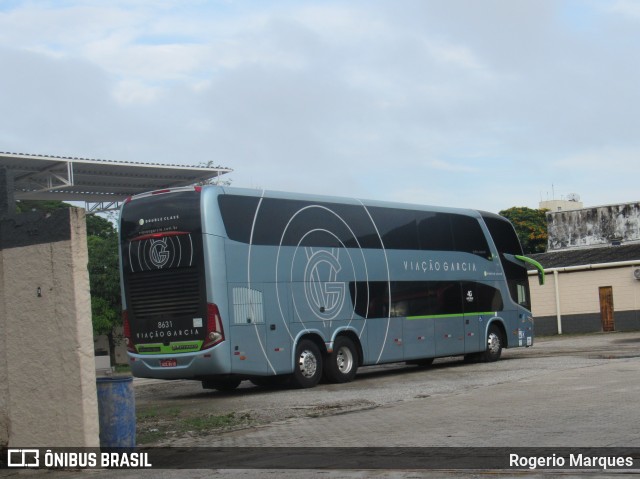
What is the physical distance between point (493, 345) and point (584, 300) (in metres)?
20.7

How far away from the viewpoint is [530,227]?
79625mm

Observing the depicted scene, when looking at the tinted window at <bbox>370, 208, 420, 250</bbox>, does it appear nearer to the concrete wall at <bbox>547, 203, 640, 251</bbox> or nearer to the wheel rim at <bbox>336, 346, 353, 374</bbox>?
the wheel rim at <bbox>336, 346, 353, 374</bbox>

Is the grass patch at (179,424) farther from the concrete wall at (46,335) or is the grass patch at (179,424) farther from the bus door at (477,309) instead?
the bus door at (477,309)

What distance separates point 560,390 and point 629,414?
148 inches

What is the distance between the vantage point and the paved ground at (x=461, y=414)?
411 inches

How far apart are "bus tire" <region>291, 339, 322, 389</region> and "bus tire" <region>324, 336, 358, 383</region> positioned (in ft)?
0.95

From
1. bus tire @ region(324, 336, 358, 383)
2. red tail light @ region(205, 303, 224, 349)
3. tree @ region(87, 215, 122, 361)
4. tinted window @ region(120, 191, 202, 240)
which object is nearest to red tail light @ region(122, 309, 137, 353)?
tinted window @ region(120, 191, 202, 240)

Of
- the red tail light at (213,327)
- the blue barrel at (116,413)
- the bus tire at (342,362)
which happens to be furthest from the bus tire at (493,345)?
the blue barrel at (116,413)

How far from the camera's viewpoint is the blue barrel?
11.4 meters

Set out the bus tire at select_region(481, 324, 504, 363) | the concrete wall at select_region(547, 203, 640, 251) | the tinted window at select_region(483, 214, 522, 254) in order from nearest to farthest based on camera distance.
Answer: the bus tire at select_region(481, 324, 504, 363) → the tinted window at select_region(483, 214, 522, 254) → the concrete wall at select_region(547, 203, 640, 251)

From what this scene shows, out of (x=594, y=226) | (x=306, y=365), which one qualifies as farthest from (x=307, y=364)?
(x=594, y=226)

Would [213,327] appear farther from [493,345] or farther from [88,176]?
[88,176]
